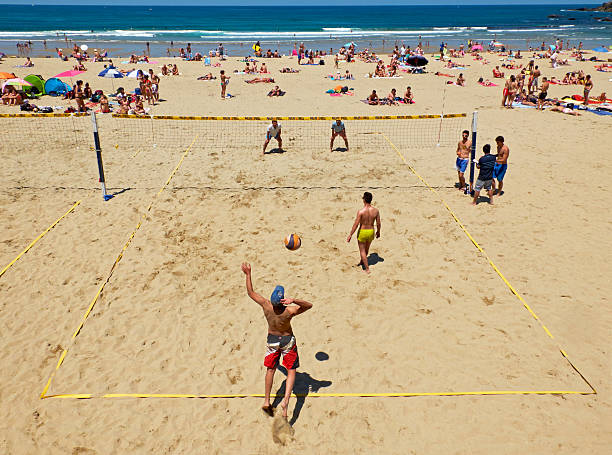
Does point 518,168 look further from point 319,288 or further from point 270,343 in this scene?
point 270,343

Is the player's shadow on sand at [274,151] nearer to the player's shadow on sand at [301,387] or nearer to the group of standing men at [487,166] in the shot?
the group of standing men at [487,166]

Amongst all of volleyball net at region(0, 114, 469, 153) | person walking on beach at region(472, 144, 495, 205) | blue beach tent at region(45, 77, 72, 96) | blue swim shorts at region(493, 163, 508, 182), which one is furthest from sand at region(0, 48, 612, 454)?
blue beach tent at region(45, 77, 72, 96)

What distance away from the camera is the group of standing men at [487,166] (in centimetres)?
1020

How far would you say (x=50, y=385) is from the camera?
18.2 ft

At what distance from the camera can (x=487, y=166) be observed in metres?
10.2

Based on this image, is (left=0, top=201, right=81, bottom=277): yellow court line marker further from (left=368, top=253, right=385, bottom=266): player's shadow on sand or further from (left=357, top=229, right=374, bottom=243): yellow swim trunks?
(left=368, top=253, right=385, bottom=266): player's shadow on sand

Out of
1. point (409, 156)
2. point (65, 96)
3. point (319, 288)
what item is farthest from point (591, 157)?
point (65, 96)

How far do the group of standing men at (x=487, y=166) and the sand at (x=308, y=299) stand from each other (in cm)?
45

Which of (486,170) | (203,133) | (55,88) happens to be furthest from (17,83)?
(486,170)

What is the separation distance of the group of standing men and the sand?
449 millimetres

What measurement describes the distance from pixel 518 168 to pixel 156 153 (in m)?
11.4

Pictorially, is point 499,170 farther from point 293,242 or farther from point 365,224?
point 293,242

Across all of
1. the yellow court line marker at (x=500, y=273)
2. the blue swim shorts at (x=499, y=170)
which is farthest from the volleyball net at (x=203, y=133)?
the blue swim shorts at (x=499, y=170)

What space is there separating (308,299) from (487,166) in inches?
225
